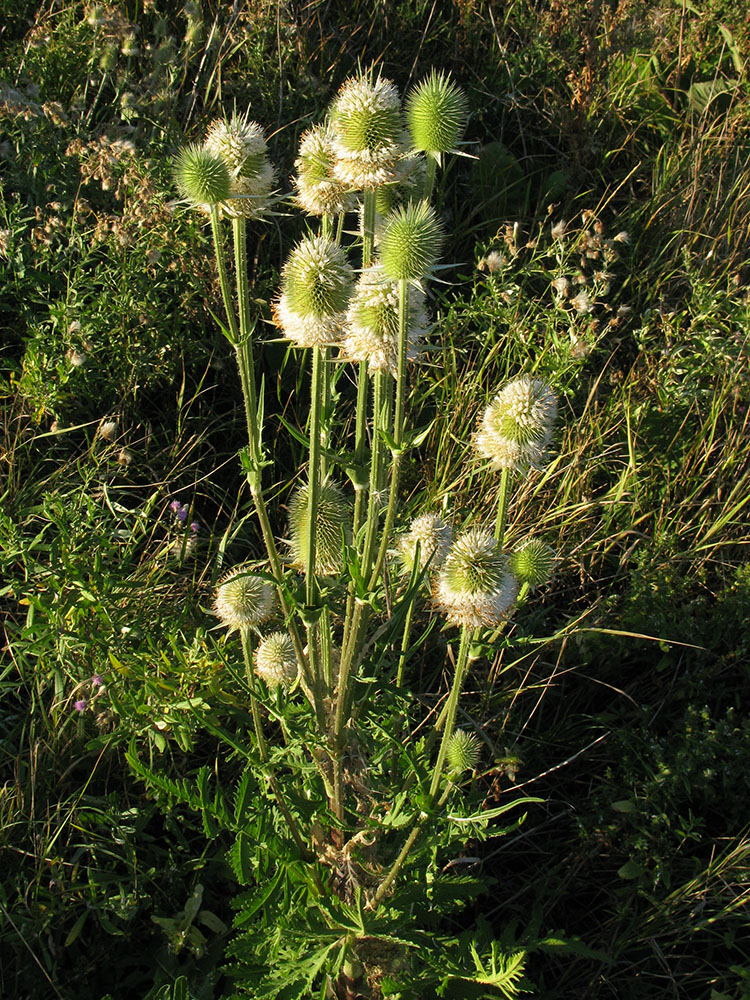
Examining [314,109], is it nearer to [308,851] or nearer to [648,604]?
[648,604]

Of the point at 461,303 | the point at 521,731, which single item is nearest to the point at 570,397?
the point at 461,303

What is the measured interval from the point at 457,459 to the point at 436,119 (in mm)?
1802

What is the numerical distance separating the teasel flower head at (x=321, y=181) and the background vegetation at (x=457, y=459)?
1.07 m

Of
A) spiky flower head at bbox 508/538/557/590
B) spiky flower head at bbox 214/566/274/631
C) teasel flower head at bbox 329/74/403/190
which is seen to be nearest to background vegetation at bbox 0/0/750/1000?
spiky flower head at bbox 214/566/274/631

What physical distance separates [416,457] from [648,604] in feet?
4.17

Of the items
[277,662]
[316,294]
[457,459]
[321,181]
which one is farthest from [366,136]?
[457,459]

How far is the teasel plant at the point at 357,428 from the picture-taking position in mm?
1726

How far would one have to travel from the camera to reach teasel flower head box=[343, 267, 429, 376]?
175cm

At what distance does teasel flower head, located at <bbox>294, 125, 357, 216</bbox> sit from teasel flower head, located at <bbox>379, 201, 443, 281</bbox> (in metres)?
0.23

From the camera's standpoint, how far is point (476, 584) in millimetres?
1899

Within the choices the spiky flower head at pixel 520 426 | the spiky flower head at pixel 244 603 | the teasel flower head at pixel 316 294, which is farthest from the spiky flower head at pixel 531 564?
the teasel flower head at pixel 316 294

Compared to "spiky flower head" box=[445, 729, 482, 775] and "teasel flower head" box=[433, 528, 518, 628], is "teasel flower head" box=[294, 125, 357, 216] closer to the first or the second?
"teasel flower head" box=[433, 528, 518, 628]

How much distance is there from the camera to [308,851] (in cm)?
234

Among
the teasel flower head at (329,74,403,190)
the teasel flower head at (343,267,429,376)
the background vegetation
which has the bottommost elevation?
the background vegetation
